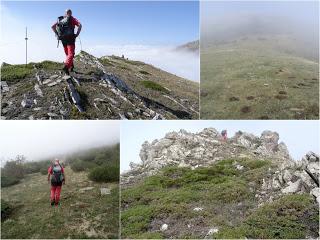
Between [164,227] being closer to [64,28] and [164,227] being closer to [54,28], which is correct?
[64,28]

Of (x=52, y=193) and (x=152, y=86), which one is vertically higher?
(x=152, y=86)

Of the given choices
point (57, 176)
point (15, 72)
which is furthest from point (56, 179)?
point (15, 72)

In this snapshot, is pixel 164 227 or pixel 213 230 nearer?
pixel 213 230

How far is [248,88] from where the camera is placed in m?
25.9

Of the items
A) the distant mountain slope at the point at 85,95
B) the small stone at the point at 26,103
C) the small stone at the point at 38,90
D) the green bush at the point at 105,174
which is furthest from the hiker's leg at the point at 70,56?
the green bush at the point at 105,174

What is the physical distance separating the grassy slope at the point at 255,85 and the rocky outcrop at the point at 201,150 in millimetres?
2609

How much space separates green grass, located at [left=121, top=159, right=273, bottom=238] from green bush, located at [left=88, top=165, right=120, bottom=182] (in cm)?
162

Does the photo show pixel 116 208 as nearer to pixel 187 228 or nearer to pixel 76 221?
pixel 76 221

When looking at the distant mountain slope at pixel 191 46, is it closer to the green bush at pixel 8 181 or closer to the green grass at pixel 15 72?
the green grass at pixel 15 72

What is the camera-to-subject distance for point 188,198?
21203 mm

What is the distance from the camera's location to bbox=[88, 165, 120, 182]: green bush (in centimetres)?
2000

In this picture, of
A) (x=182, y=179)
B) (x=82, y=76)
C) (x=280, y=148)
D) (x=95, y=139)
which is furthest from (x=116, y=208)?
(x=280, y=148)

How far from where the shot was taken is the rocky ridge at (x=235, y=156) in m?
21.2

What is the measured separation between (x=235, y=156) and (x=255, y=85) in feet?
13.0
